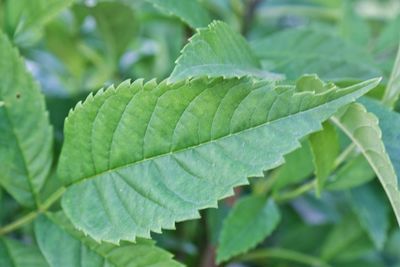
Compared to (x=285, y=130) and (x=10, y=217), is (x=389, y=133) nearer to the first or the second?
(x=285, y=130)

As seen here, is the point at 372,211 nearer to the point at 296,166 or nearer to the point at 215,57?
the point at 296,166

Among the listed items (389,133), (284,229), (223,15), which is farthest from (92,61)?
(389,133)

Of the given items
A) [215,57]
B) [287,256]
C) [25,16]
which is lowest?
[287,256]

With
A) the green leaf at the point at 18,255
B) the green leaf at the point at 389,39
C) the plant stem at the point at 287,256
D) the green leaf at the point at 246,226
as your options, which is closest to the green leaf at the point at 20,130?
the green leaf at the point at 18,255

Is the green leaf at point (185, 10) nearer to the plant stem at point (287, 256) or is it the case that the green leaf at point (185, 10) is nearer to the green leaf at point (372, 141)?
the green leaf at point (372, 141)

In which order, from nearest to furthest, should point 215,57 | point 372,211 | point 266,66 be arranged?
point 215,57
point 266,66
point 372,211

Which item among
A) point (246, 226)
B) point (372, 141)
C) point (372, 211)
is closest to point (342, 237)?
point (372, 211)
